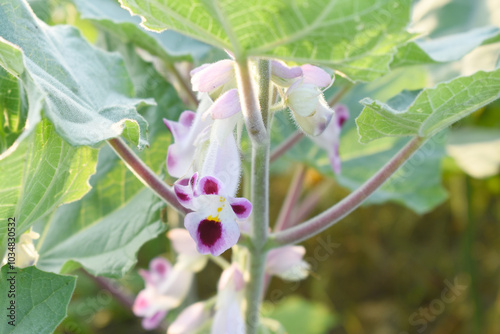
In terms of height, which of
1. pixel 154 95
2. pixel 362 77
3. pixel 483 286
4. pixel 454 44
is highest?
pixel 362 77

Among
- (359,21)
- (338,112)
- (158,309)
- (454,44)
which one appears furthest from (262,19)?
(158,309)

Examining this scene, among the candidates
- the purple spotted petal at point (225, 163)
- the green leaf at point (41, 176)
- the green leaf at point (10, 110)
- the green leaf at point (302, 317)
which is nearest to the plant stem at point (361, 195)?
the purple spotted petal at point (225, 163)

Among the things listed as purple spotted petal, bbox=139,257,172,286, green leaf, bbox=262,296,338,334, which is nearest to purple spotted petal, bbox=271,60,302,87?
purple spotted petal, bbox=139,257,172,286

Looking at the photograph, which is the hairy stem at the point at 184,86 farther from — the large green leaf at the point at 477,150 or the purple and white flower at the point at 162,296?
the large green leaf at the point at 477,150

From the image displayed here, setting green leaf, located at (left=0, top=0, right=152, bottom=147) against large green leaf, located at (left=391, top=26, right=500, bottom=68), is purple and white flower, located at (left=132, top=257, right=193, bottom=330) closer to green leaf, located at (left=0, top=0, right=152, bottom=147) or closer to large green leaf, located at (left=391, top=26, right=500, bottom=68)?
green leaf, located at (left=0, top=0, right=152, bottom=147)

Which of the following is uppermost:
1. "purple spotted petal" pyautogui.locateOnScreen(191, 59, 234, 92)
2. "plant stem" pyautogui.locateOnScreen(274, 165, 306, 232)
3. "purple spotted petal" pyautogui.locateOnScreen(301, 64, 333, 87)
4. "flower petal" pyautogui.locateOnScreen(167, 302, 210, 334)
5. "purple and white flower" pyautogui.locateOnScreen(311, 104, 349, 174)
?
"purple spotted petal" pyautogui.locateOnScreen(191, 59, 234, 92)

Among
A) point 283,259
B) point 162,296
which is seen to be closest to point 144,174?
point 283,259

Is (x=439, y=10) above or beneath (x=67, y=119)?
beneath

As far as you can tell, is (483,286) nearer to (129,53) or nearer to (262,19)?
(129,53)
